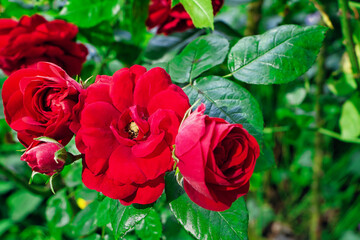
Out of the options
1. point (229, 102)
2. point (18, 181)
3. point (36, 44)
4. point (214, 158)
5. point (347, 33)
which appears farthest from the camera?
point (18, 181)

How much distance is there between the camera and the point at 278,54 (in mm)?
448

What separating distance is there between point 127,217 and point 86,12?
0.45 metres

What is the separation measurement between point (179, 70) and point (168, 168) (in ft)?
0.64

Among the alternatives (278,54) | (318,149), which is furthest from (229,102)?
(318,149)

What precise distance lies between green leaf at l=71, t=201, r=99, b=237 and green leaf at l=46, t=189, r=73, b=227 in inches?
3.1

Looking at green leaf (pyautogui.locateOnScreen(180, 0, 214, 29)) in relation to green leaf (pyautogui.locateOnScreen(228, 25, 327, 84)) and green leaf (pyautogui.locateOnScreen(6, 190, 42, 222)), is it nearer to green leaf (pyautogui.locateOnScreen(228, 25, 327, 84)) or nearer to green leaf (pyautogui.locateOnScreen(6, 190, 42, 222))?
green leaf (pyautogui.locateOnScreen(228, 25, 327, 84))

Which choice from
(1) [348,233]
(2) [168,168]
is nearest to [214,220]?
(2) [168,168]

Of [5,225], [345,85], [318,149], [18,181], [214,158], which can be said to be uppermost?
[214,158]

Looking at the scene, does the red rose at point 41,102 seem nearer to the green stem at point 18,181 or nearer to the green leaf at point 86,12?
the green leaf at point 86,12

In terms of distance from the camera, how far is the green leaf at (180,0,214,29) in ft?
1.32

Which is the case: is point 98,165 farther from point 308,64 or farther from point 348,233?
point 348,233

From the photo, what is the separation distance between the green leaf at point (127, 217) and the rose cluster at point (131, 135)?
0.10 feet

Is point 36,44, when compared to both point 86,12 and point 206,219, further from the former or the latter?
point 206,219

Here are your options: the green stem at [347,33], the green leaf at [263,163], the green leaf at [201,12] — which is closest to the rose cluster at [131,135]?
the green leaf at [201,12]
